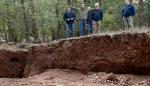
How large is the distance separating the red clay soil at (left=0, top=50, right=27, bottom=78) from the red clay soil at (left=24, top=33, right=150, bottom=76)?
3.60 m

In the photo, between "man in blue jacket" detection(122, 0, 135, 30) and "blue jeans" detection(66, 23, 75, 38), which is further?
"blue jeans" detection(66, 23, 75, 38)

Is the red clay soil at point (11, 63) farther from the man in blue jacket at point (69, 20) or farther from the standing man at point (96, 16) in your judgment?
the standing man at point (96, 16)

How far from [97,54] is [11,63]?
7.39 metres

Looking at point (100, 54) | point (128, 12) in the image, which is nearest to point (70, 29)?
point (128, 12)

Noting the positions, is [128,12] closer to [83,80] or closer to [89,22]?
[89,22]

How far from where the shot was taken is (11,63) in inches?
951

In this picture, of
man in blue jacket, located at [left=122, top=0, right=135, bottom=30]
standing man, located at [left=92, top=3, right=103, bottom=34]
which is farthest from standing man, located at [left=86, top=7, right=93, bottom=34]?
man in blue jacket, located at [left=122, top=0, right=135, bottom=30]

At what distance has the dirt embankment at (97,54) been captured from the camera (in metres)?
17.9

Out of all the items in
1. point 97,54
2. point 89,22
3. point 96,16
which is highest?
point 96,16

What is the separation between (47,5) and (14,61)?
30.1ft

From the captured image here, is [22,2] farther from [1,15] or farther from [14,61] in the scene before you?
[14,61]

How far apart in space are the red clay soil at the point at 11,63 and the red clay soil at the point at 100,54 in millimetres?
3605

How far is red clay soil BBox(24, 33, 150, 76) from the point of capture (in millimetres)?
17891

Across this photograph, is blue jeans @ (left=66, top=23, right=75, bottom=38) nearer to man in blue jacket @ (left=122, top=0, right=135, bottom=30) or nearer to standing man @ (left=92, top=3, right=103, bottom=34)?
standing man @ (left=92, top=3, right=103, bottom=34)
